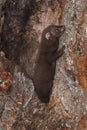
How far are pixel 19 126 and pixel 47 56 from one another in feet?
6.36

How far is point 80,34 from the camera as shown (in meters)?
9.22

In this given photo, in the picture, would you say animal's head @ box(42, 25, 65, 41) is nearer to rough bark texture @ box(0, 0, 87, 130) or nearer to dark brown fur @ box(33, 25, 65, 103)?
dark brown fur @ box(33, 25, 65, 103)

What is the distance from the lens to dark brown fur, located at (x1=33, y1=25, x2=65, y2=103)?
33.2ft

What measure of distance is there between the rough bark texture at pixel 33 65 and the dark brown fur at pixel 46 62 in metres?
0.14

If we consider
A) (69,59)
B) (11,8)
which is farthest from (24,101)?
(11,8)

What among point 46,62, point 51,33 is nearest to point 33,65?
point 46,62

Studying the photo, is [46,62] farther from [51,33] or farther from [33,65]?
[51,33]

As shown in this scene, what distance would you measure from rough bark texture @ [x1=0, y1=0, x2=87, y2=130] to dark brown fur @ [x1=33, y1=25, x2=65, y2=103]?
0.14 meters

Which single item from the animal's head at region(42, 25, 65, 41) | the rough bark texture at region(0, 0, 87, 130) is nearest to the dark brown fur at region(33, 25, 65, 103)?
the animal's head at region(42, 25, 65, 41)

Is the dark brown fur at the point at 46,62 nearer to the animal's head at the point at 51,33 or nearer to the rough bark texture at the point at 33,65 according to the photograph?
the animal's head at the point at 51,33

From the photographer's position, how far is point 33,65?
1076 cm

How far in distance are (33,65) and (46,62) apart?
0.32 m

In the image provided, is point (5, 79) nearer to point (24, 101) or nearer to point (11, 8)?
point (24, 101)

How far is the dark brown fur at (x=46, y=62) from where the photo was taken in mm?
10123
